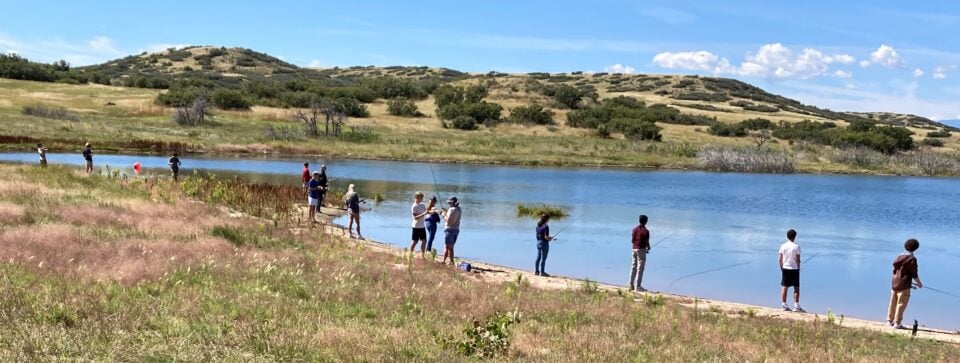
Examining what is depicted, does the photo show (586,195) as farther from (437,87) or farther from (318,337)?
(437,87)

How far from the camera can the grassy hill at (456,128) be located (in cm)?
6575

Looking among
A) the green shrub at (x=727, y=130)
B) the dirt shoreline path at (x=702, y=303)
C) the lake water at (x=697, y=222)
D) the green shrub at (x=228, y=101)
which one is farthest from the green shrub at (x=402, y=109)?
the dirt shoreline path at (x=702, y=303)

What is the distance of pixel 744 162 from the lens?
67.5 metres

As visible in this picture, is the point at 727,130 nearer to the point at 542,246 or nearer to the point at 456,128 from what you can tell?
the point at 456,128

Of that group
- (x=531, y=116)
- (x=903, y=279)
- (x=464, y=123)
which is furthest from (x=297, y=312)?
(x=531, y=116)

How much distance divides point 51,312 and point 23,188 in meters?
15.5

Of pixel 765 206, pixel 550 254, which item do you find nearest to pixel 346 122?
pixel 765 206

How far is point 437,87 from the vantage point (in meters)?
105

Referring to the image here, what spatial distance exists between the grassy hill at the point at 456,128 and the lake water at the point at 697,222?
736cm

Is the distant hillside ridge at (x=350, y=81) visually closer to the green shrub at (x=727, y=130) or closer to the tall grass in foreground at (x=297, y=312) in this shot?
the green shrub at (x=727, y=130)

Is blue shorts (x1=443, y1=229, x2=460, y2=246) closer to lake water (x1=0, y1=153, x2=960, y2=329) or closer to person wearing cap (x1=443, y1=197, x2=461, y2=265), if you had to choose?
person wearing cap (x1=443, y1=197, x2=461, y2=265)

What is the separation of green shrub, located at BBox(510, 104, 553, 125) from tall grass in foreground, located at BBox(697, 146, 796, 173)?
2223 centimetres

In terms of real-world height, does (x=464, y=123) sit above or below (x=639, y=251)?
above

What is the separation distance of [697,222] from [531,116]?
54.8 metres
